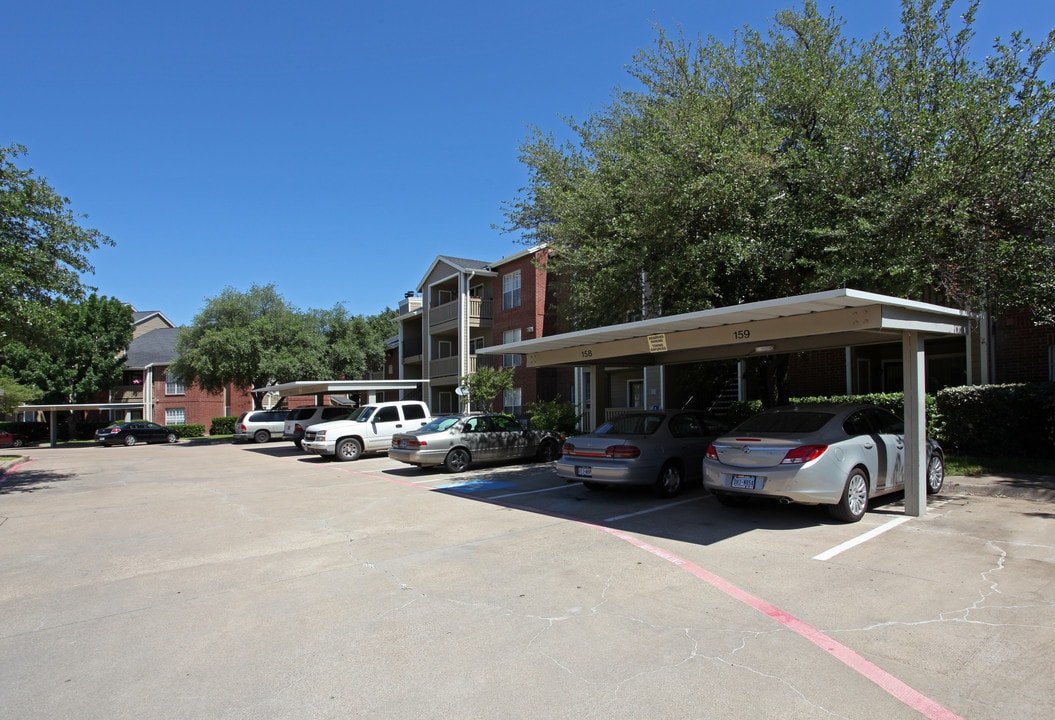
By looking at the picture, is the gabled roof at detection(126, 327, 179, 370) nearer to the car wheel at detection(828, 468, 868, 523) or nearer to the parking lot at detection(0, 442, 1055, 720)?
the parking lot at detection(0, 442, 1055, 720)

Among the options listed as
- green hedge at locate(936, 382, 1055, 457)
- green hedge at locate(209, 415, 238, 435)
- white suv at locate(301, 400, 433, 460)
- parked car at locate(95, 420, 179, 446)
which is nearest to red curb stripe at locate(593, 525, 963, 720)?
green hedge at locate(936, 382, 1055, 457)

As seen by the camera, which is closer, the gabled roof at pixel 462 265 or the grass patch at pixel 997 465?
the grass patch at pixel 997 465

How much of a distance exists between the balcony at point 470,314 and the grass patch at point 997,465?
21688 millimetres

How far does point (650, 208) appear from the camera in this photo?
10828 mm

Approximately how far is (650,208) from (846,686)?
8362mm

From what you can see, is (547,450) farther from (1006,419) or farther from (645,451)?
(1006,419)

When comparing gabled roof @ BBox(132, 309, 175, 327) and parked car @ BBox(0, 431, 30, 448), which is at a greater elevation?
gabled roof @ BBox(132, 309, 175, 327)

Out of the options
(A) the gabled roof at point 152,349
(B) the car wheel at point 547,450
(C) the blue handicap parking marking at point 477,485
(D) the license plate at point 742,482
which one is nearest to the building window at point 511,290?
(B) the car wheel at point 547,450

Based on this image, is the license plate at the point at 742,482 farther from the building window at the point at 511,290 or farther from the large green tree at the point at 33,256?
the building window at the point at 511,290

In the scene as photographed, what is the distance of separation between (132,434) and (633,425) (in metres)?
33.6

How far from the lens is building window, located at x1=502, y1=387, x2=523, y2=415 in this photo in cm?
2922

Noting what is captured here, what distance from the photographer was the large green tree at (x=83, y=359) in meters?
37.2

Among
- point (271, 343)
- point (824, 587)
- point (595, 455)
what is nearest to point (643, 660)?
point (824, 587)

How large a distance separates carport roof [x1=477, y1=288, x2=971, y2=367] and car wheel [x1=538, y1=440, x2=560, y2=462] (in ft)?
14.0
